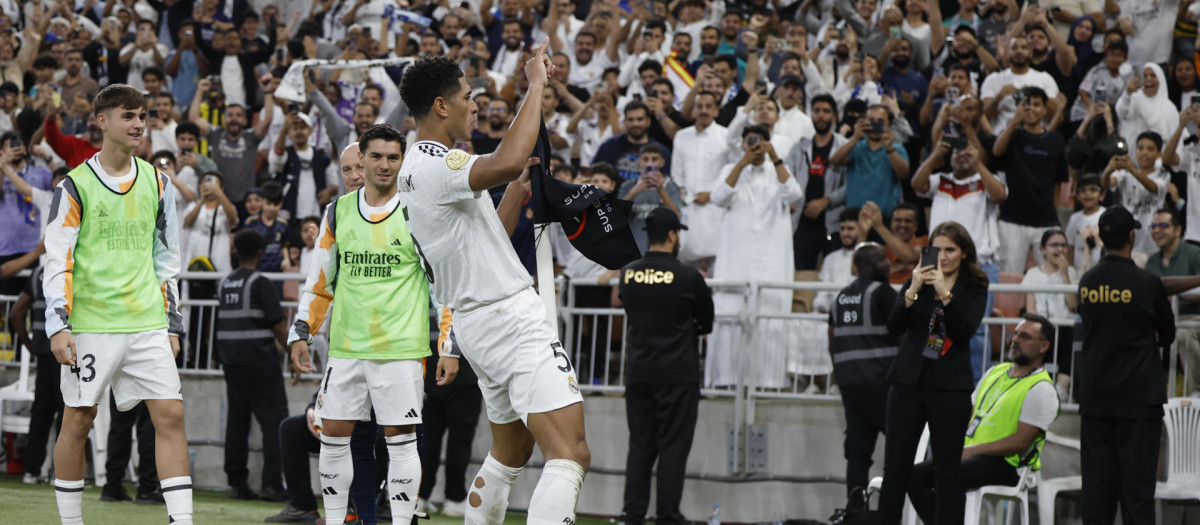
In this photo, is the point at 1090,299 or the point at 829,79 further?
the point at 829,79

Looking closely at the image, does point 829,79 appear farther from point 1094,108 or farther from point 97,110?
point 97,110

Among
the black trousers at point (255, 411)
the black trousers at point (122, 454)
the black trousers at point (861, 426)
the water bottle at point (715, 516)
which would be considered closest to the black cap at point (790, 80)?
the black trousers at point (861, 426)

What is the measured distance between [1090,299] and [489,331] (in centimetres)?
499

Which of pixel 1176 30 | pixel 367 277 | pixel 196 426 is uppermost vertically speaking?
pixel 1176 30

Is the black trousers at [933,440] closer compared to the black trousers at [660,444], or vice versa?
the black trousers at [933,440]

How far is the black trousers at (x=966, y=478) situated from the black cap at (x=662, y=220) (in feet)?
8.49

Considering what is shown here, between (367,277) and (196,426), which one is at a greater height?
(367,277)

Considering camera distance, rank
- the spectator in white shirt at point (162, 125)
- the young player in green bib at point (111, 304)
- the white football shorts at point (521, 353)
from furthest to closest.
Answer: the spectator in white shirt at point (162, 125) → the young player in green bib at point (111, 304) → the white football shorts at point (521, 353)

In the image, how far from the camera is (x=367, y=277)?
756 cm

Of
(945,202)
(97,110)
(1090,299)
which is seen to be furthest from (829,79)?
(97,110)

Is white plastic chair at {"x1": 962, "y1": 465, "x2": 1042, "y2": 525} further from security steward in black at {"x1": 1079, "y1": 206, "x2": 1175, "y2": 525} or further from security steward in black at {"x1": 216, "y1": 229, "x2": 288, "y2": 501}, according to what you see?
security steward in black at {"x1": 216, "y1": 229, "x2": 288, "y2": 501}

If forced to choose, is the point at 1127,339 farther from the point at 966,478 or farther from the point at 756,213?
the point at 756,213

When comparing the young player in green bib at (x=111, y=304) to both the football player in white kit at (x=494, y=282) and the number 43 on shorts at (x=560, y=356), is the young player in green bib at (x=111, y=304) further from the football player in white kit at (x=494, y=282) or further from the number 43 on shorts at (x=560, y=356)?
the number 43 on shorts at (x=560, y=356)

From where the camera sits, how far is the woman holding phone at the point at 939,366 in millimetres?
8219
